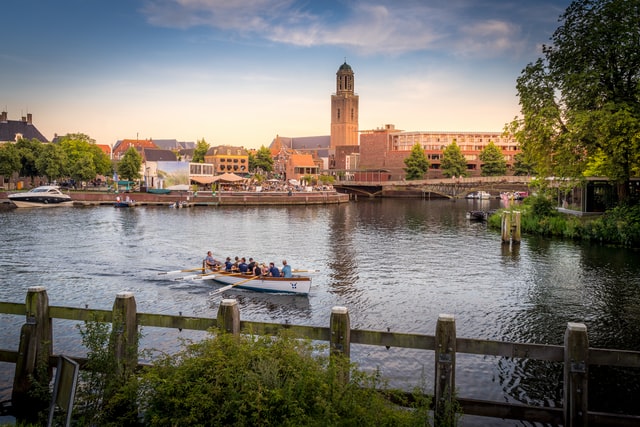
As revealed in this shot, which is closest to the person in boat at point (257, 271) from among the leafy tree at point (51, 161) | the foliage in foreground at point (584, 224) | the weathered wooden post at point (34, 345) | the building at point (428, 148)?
the weathered wooden post at point (34, 345)

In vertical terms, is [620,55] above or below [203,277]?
above

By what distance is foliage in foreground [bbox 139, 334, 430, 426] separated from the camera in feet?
28.1

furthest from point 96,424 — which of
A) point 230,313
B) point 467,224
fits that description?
point 467,224

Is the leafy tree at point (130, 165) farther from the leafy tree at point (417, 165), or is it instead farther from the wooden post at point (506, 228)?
the wooden post at point (506, 228)

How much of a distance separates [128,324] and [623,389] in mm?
14146

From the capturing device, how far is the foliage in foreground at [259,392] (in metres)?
8.55

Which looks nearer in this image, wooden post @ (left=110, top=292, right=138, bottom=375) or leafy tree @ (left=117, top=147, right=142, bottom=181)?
wooden post @ (left=110, top=292, right=138, bottom=375)

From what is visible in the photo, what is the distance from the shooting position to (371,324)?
75.5ft

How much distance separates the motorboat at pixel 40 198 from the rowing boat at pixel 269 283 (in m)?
70.5

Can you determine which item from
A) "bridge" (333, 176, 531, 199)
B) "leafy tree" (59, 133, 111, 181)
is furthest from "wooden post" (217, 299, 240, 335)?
"leafy tree" (59, 133, 111, 181)

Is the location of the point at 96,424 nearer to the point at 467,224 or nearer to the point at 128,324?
the point at 128,324

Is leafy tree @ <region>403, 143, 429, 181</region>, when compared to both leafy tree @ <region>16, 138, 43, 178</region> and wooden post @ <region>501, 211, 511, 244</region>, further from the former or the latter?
wooden post @ <region>501, 211, 511, 244</region>

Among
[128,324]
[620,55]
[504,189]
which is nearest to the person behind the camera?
[128,324]

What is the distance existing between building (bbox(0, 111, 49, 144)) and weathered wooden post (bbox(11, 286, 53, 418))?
13415 cm
